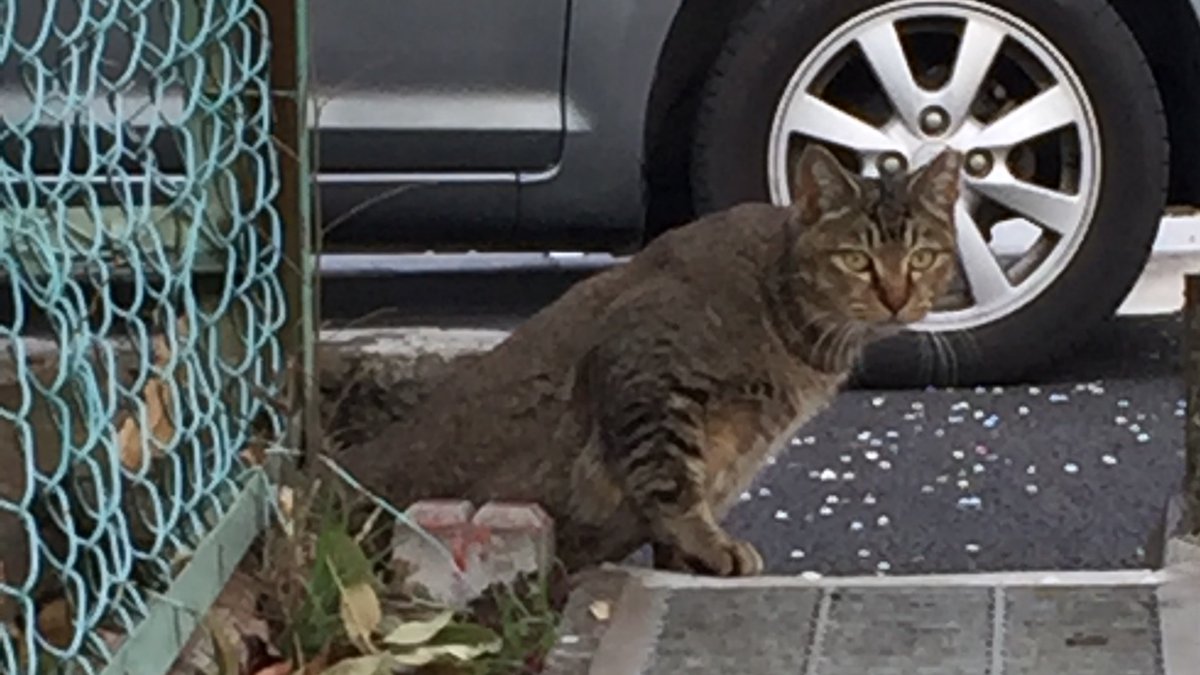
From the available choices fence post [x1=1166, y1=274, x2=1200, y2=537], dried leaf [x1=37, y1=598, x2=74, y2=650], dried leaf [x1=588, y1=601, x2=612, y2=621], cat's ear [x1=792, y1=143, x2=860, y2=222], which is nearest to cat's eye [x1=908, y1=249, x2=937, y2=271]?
cat's ear [x1=792, y1=143, x2=860, y2=222]

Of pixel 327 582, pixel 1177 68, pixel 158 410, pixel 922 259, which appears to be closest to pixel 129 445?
pixel 158 410

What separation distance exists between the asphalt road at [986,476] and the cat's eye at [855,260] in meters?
0.55

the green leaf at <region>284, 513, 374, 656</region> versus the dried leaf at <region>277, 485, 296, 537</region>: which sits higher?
the dried leaf at <region>277, 485, 296, 537</region>

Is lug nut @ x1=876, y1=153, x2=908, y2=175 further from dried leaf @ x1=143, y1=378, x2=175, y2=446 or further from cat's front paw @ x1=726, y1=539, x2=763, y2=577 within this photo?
dried leaf @ x1=143, y1=378, x2=175, y2=446

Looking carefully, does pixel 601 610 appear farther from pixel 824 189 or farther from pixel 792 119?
pixel 792 119

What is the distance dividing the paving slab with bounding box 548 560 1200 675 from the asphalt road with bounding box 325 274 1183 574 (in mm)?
719

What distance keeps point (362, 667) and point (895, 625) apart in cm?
71

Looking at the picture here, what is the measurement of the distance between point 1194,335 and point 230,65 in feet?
4.53

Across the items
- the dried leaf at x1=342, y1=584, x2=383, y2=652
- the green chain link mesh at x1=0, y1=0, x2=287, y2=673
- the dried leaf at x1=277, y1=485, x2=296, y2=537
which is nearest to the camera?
the green chain link mesh at x1=0, y1=0, x2=287, y2=673

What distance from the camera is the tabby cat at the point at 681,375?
3.44 meters

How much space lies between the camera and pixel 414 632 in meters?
2.94

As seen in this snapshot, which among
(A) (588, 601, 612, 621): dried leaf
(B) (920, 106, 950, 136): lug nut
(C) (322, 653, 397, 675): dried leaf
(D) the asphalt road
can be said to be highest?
(B) (920, 106, 950, 136): lug nut

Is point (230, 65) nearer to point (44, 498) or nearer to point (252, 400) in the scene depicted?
point (252, 400)

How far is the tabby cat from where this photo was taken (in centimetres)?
344
